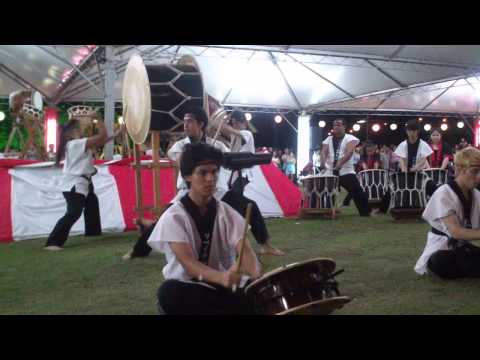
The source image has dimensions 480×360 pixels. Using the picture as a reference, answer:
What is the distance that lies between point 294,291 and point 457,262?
198cm

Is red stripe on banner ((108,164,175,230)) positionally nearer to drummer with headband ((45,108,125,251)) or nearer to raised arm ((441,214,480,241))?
drummer with headband ((45,108,125,251))

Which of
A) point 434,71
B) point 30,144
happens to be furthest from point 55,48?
point 434,71

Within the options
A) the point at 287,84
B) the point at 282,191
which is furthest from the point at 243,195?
the point at 287,84

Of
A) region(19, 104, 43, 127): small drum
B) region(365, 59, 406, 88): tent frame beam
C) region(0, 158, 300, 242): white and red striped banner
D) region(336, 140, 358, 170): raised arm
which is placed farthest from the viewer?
region(365, 59, 406, 88): tent frame beam

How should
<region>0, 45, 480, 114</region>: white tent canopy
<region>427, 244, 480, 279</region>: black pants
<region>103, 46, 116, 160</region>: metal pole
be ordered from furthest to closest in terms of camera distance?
<region>0, 45, 480, 114</region>: white tent canopy
<region>103, 46, 116, 160</region>: metal pole
<region>427, 244, 480, 279</region>: black pants

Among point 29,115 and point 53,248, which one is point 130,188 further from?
point 29,115

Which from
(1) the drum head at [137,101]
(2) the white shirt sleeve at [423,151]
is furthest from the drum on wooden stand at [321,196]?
(1) the drum head at [137,101]

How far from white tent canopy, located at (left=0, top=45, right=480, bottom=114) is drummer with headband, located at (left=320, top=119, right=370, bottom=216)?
3775mm

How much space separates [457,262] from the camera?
12.5ft

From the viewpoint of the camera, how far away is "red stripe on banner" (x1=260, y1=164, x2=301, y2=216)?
344 inches

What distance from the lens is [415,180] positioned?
7441 mm

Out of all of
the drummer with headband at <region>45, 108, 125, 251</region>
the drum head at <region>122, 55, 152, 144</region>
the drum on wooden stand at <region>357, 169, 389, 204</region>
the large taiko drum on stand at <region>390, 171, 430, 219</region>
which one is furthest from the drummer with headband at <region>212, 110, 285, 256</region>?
the drum on wooden stand at <region>357, 169, 389, 204</region>

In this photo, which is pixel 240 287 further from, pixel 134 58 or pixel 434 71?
pixel 434 71

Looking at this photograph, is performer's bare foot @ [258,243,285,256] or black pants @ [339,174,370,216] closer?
performer's bare foot @ [258,243,285,256]
